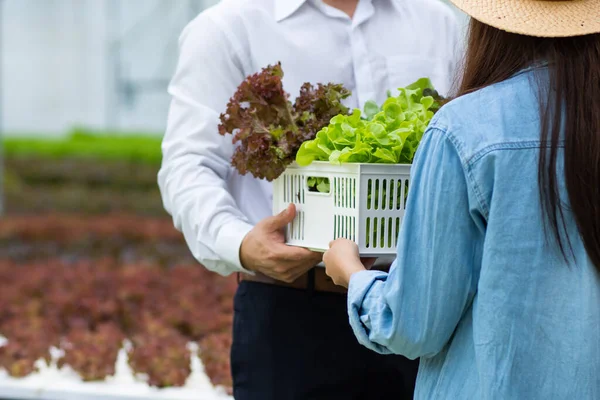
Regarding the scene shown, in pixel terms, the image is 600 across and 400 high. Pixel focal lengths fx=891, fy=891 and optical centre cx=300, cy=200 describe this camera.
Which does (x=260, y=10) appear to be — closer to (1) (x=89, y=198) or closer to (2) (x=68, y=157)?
(1) (x=89, y=198)

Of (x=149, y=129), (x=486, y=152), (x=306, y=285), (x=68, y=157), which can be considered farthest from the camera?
(x=149, y=129)

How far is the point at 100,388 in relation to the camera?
12.3ft

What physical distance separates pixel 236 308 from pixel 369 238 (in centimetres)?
58

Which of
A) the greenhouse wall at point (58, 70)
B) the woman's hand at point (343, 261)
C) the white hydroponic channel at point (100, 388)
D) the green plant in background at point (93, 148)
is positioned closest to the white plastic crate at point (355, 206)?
the woman's hand at point (343, 261)

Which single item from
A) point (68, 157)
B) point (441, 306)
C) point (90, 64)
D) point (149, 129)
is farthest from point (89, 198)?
point (441, 306)

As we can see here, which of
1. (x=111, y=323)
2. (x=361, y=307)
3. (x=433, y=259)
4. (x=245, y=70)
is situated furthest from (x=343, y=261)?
(x=111, y=323)

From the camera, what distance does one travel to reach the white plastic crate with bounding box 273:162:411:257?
6.40 ft

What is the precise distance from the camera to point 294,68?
240 centimetres

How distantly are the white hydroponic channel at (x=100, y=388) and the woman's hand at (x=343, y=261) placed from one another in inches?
73.8

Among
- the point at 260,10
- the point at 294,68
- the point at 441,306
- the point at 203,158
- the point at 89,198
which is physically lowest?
the point at 89,198

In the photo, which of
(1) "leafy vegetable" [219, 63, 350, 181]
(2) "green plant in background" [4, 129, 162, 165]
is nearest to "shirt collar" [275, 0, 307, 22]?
(1) "leafy vegetable" [219, 63, 350, 181]

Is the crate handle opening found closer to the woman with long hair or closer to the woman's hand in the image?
the woman's hand

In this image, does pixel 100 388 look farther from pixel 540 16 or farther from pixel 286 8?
pixel 540 16

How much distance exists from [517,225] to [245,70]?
112 centimetres
